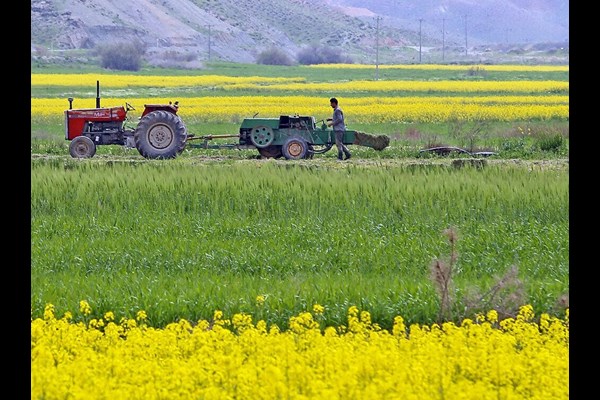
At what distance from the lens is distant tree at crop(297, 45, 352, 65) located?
136 metres

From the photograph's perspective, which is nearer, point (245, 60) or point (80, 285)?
point (80, 285)

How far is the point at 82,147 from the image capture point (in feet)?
89.8

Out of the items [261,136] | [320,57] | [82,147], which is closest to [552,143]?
[261,136]

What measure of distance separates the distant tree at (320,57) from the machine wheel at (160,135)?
10940cm

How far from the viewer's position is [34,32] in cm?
13212

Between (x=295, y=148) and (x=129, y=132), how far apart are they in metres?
4.00

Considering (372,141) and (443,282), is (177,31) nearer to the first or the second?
(372,141)

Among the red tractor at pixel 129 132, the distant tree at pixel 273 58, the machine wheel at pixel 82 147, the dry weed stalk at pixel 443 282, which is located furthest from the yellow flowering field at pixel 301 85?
the dry weed stalk at pixel 443 282

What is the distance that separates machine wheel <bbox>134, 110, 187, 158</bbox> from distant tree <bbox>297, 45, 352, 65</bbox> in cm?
10940

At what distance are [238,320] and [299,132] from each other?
16.9 metres

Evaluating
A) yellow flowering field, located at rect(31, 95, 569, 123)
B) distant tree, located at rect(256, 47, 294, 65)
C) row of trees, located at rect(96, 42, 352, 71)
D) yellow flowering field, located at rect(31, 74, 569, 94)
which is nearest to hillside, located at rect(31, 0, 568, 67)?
row of trees, located at rect(96, 42, 352, 71)

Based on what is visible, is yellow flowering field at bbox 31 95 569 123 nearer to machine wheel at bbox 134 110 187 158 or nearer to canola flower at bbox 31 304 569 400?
machine wheel at bbox 134 110 187 158
